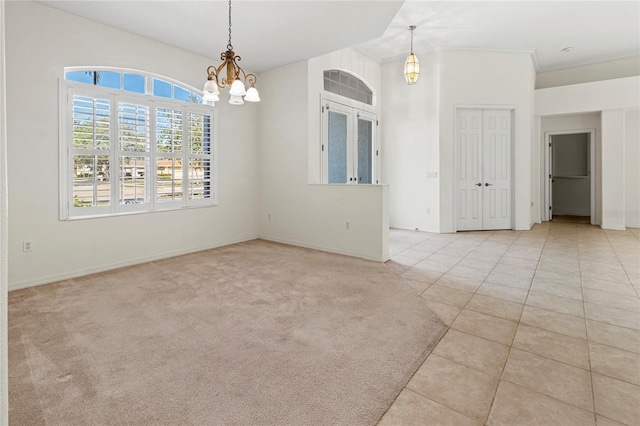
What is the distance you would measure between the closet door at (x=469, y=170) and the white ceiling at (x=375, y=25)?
1.42 meters

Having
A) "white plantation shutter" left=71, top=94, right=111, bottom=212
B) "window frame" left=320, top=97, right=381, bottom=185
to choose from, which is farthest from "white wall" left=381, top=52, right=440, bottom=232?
"white plantation shutter" left=71, top=94, right=111, bottom=212

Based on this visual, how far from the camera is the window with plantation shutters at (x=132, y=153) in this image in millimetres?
3768

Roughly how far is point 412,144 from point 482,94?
1632 millimetres

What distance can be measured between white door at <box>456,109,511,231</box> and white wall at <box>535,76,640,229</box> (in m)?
1.82

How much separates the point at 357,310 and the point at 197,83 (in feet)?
13.7

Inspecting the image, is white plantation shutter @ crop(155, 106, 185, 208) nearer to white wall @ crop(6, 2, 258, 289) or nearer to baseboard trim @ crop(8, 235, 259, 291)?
white wall @ crop(6, 2, 258, 289)

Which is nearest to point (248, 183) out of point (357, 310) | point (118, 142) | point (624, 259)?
point (118, 142)

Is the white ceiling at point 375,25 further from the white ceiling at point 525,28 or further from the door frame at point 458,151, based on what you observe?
the door frame at point 458,151

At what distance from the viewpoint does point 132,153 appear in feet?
→ 13.9

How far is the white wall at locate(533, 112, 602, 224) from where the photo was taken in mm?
7203

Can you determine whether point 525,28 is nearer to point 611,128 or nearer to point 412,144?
point 412,144

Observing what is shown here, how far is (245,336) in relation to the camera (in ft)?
7.81

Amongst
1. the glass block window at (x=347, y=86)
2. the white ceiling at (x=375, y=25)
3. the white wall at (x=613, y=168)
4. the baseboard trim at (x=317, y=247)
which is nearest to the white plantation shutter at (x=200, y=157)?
the white ceiling at (x=375, y=25)

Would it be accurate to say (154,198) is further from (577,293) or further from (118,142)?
(577,293)
